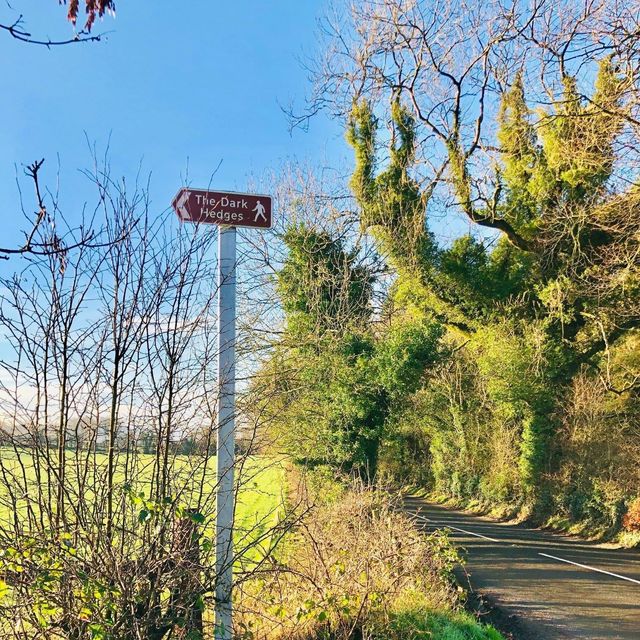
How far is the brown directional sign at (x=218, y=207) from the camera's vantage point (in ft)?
12.3

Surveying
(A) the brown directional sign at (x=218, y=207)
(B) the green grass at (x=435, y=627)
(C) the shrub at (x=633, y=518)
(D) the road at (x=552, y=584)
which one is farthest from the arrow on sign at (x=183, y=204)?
(C) the shrub at (x=633, y=518)

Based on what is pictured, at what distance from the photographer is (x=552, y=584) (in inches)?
383

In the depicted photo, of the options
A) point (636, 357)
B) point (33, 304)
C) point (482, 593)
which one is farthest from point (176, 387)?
point (636, 357)

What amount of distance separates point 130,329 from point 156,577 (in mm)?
1483

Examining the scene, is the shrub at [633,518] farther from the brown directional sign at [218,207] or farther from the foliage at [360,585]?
the brown directional sign at [218,207]

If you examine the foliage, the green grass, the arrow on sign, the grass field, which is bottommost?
the green grass

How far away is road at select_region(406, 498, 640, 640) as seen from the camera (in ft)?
23.8

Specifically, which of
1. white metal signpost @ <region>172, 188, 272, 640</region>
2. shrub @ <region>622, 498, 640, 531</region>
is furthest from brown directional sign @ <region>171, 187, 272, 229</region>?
shrub @ <region>622, 498, 640, 531</region>

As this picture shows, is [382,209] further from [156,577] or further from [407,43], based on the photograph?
[156,577]

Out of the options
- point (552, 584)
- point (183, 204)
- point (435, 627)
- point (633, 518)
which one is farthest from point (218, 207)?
point (633, 518)

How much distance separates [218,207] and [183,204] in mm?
228

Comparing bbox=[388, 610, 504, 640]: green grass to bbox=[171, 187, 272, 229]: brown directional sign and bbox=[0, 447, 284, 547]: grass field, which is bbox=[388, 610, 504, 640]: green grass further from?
bbox=[171, 187, 272, 229]: brown directional sign

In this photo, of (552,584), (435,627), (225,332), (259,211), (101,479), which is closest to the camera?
(101,479)

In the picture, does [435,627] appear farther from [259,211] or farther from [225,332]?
[259,211]
